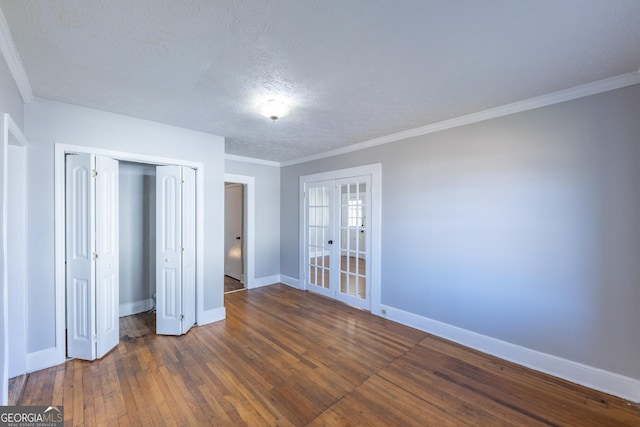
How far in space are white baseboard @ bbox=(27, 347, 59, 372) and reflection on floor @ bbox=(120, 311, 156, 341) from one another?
58 centimetres

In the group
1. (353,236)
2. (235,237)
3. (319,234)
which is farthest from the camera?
(235,237)

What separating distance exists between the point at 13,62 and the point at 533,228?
4315 millimetres

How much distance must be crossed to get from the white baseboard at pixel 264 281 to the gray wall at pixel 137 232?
165 centimetres

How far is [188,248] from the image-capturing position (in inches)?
127

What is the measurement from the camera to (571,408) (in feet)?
6.43

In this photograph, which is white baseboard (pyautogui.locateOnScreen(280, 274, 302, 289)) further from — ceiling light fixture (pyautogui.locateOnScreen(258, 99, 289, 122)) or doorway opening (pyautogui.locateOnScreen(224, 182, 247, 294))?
ceiling light fixture (pyautogui.locateOnScreen(258, 99, 289, 122))

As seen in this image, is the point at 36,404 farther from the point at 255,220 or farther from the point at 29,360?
the point at 255,220

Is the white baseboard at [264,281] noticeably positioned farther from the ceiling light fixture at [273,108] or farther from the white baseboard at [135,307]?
the ceiling light fixture at [273,108]

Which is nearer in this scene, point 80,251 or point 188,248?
point 80,251

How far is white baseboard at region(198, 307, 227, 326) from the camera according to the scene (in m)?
3.36

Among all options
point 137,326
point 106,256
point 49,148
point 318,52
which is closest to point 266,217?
point 137,326

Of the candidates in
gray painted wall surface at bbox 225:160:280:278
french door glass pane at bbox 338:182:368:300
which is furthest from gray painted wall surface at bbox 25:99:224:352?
french door glass pane at bbox 338:182:368:300

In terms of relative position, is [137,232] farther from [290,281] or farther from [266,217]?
[290,281]

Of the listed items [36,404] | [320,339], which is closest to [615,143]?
[320,339]
